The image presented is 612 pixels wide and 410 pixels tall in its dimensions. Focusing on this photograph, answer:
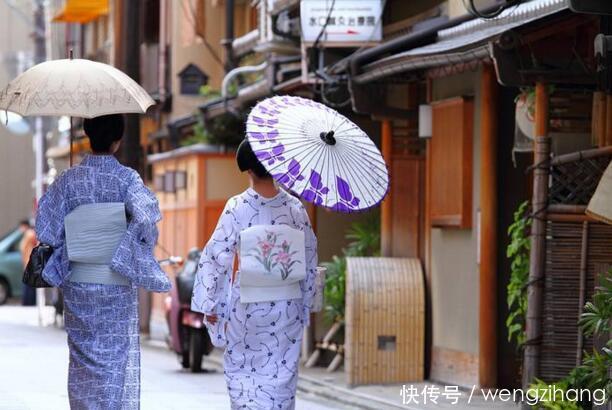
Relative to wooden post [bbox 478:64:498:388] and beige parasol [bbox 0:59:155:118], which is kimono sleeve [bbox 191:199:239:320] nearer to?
beige parasol [bbox 0:59:155:118]

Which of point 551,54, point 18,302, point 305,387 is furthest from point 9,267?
point 551,54

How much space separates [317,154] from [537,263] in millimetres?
3917

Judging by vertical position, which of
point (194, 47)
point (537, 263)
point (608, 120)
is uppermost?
point (194, 47)

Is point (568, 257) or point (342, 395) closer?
point (568, 257)

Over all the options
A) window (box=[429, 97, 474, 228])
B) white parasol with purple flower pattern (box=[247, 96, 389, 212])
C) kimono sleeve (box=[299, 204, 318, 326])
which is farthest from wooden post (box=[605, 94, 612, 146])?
window (box=[429, 97, 474, 228])

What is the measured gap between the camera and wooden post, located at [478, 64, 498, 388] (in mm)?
14898

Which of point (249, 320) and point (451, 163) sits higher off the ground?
point (451, 163)

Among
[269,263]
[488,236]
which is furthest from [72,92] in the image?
[488,236]

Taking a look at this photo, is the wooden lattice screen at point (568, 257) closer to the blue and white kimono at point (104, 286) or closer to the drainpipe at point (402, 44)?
the drainpipe at point (402, 44)

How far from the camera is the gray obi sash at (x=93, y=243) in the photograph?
8.68 m

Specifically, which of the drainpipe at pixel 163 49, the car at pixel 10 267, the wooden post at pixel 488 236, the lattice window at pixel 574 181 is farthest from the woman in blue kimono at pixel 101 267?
the car at pixel 10 267

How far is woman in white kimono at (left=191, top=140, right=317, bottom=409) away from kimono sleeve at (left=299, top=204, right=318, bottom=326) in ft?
0.24

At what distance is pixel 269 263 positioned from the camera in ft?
29.1

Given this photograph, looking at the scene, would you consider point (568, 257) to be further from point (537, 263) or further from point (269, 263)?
point (269, 263)
